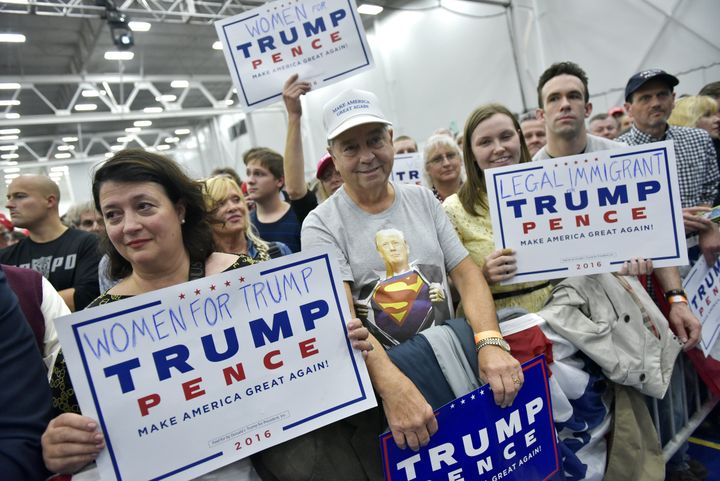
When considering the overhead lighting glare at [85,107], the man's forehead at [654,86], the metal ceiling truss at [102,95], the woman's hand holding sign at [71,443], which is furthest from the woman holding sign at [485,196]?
the overhead lighting glare at [85,107]

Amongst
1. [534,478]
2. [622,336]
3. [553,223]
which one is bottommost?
Answer: [534,478]

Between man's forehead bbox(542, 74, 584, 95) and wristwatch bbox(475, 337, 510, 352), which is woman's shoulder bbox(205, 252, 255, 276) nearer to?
wristwatch bbox(475, 337, 510, 352)

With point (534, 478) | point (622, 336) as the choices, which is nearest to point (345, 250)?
point (534, 478)

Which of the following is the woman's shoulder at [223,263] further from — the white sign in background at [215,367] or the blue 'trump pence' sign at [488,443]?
the blue 'trump pence' sign at [488,443]

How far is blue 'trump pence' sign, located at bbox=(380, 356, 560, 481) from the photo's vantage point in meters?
1.21

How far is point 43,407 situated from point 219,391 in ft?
1.33

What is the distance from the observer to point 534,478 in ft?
4.62

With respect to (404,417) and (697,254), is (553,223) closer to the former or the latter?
(404,417)

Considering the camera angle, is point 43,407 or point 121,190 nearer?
point 43,407

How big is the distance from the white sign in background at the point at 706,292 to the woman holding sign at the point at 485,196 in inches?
29.1

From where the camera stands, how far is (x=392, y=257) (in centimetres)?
147

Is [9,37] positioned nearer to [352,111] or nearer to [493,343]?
[352,111]

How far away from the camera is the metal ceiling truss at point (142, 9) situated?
24.8ft

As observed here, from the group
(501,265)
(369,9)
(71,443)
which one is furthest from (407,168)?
(369,9)
